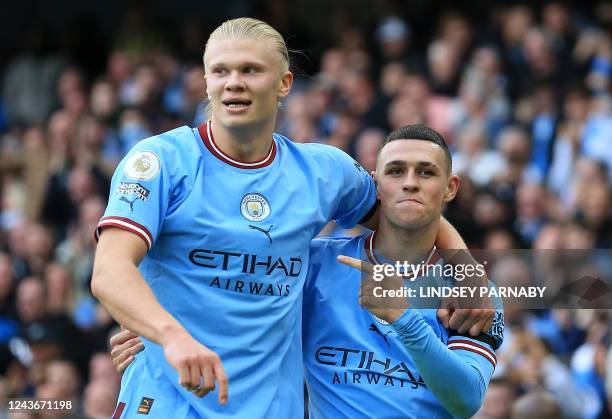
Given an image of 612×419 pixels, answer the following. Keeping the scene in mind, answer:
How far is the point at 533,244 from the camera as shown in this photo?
10.8 meters

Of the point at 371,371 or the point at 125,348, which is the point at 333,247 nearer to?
the point at 371,371

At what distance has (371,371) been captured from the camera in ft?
18.1

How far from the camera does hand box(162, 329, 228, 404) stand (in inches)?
165

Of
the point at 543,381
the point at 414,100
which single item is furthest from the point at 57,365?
the point at 414,100

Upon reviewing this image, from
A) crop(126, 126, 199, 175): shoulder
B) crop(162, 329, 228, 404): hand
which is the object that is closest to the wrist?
crop(162, 329, 228, 404): hand

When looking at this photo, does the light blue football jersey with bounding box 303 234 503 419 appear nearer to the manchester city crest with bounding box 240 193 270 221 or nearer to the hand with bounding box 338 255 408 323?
the hand with bounding box 338 255 408 323

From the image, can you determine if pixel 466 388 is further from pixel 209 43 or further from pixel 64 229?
pixel 64 229

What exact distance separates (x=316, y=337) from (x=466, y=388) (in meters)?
0.73

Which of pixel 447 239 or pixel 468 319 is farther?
pixel 447 239

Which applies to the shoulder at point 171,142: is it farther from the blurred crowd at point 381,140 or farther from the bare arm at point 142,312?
the blurred crowd at point 381,140

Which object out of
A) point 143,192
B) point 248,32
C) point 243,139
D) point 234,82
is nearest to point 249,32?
point 248,32

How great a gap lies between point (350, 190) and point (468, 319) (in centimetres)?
77

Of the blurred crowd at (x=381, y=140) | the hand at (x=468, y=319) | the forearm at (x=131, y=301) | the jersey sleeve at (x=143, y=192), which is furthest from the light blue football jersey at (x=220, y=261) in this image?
the blurred crowd at (x=381, y=140)

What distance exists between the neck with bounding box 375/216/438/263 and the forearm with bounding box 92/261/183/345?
58.4 inches
